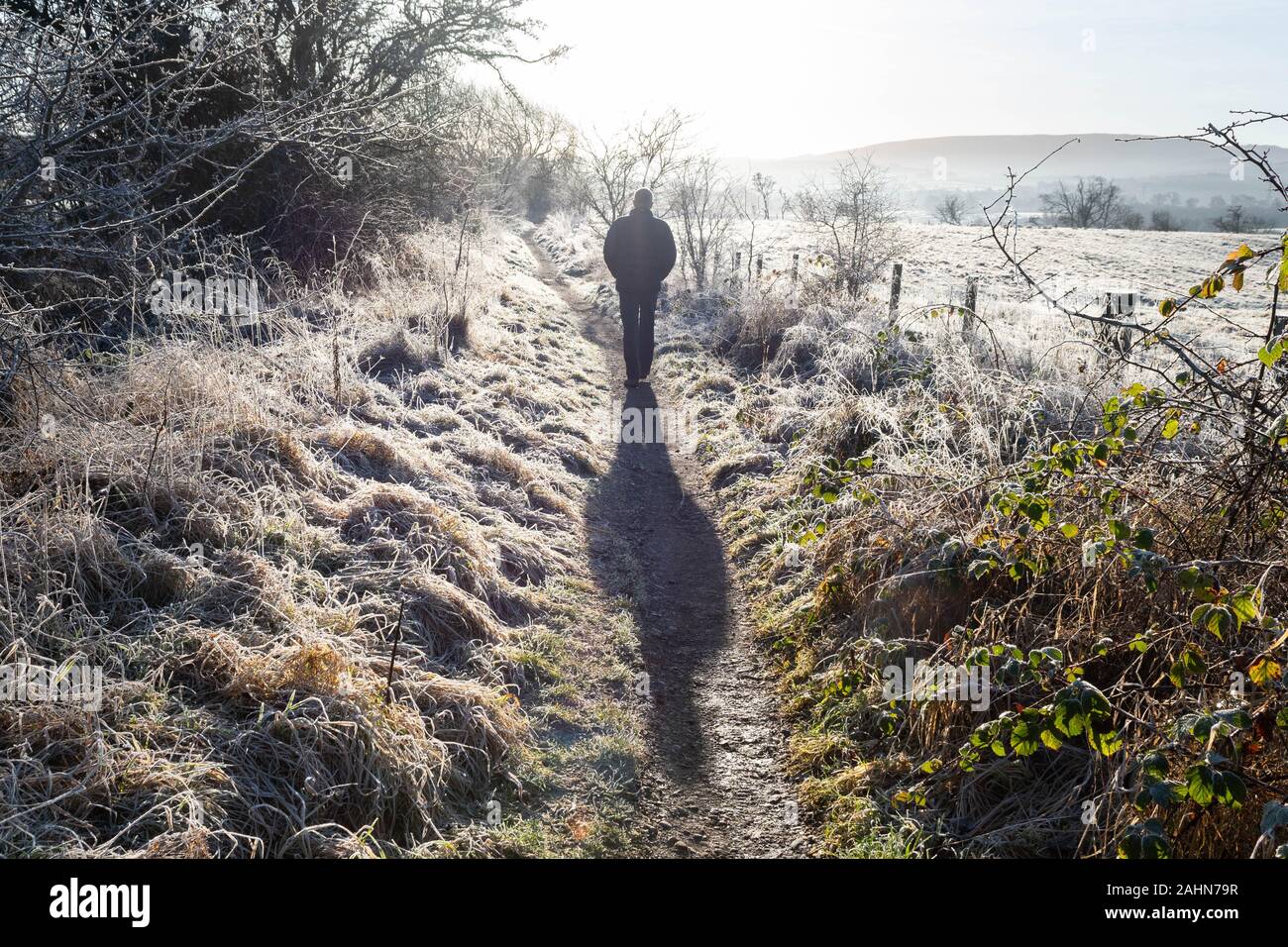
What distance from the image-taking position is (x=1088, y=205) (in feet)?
180

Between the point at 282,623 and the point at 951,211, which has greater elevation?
the point at 951,211

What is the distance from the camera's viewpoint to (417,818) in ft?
9.89

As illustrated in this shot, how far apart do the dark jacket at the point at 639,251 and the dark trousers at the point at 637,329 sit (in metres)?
0.11

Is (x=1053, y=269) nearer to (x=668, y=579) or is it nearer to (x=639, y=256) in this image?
(x=639, y=256)

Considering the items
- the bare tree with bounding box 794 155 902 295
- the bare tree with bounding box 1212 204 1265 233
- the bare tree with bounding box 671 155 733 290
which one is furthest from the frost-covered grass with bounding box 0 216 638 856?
the bare tree with bounding box 1212 204 1265 233

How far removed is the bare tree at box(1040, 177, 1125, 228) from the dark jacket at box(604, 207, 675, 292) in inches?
2150

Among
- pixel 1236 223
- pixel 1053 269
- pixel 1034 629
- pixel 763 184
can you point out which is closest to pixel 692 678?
pixel 1034 629

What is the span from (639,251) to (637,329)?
1.04m

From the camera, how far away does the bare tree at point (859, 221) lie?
1262cm

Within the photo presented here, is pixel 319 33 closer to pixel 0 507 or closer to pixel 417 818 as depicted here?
pixel 0 507

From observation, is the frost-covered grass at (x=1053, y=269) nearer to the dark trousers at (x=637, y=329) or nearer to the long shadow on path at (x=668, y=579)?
the dark trousers at (x=637, y=329)

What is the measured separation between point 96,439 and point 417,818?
2.73 meters
